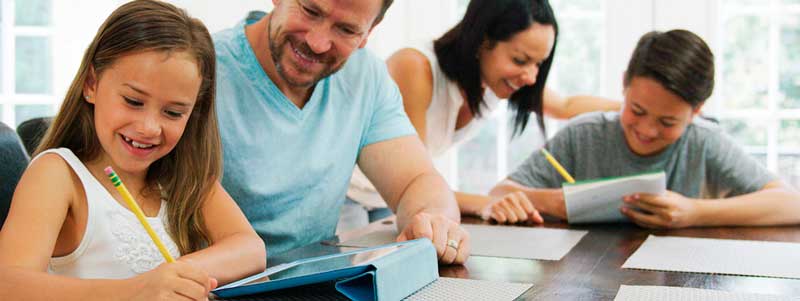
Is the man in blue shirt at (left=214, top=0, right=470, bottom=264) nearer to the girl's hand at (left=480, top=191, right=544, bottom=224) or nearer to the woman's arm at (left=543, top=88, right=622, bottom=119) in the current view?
the girl's hand at (left=480, top=191, right=544, bottom=224)

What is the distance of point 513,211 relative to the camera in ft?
6.04

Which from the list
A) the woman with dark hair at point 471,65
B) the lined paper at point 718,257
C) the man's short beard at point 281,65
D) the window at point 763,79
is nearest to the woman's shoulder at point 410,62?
the woman with dark hair at point 471,65

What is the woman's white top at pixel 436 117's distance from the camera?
2244 mm

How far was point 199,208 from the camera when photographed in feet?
4.08

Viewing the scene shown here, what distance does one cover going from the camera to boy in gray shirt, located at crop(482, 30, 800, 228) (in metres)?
1.83

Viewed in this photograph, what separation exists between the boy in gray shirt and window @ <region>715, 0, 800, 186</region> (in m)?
1.66

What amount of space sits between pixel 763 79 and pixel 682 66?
197cm

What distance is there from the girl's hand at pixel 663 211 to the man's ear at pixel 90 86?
116cm

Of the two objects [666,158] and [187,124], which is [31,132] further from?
[666,158]

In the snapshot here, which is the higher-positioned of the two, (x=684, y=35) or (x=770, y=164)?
(x=684, y=35)

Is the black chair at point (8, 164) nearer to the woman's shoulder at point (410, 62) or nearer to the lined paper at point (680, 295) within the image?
the lined paper at point (680, 295)

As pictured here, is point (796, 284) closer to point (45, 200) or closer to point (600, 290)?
point (600, 290)

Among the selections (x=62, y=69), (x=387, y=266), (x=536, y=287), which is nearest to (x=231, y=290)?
(x=387, y=266)

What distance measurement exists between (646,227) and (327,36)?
2.76 ft
